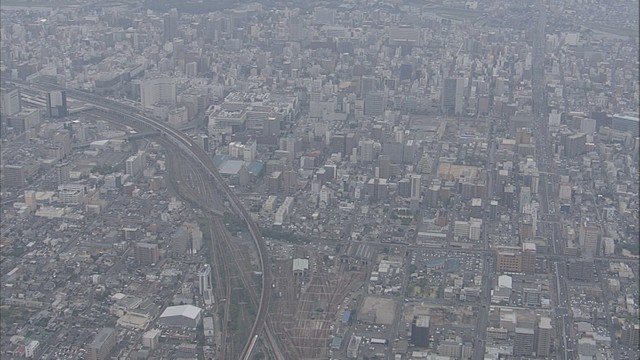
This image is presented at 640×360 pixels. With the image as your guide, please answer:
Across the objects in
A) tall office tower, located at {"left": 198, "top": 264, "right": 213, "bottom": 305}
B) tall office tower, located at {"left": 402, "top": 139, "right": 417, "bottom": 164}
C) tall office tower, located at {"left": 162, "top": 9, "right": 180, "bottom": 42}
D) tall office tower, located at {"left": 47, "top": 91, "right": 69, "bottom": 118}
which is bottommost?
tall office tower, located at {"left": 198, "top": 264, "right": 213, "bottom": 305}

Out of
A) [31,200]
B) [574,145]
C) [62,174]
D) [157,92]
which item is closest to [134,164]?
[62,174]

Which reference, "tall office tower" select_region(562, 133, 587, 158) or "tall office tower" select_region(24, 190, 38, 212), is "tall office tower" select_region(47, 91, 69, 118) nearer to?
"tall office tower" select_region(24, 190, 38, 212)

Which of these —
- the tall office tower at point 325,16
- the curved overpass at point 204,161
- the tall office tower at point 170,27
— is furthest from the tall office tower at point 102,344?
the tall office tower at point 325,16

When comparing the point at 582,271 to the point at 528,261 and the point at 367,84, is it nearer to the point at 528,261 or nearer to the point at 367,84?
the point at 528,261

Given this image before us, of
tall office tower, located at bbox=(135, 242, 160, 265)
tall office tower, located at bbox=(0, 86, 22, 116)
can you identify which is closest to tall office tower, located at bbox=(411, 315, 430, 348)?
tall office tower, located at bbox=(135, 242, 160, 265)

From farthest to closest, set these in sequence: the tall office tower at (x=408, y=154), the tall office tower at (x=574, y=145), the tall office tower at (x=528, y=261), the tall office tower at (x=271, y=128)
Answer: the tall office tower at (x=271, y=128)
the tall office tower at (x=574, y=145)
the tall office tower at (x=408, y=154)
the tall office tower at (x=528, y=261)

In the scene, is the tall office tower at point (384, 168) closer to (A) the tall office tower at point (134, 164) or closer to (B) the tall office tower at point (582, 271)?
(A) the tall office tower at point (134, 164)
